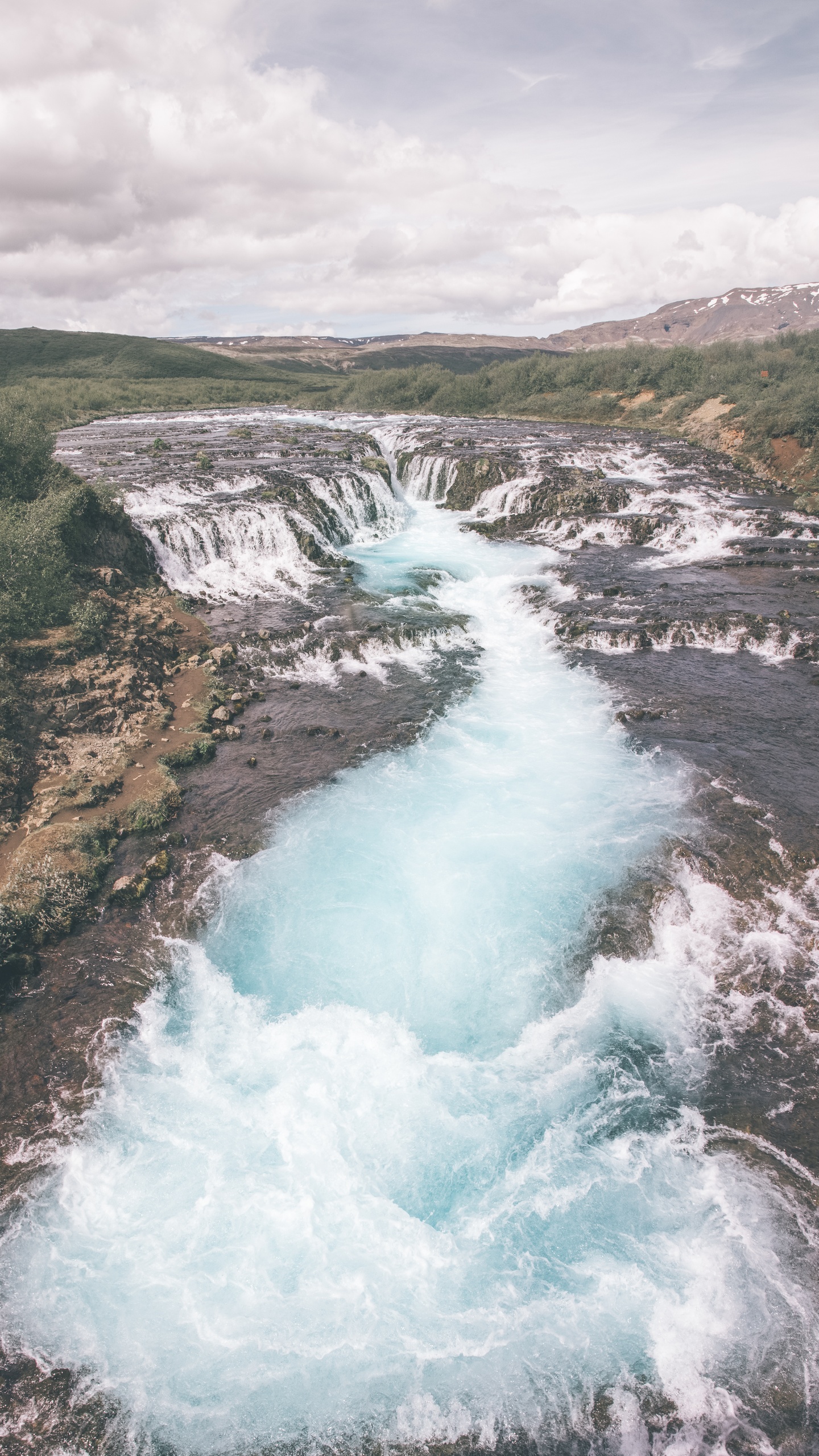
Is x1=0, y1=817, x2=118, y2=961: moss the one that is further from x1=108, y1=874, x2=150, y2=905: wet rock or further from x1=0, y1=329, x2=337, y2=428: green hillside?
x1=0, y1=329, x2=337, y2=428: green hillside

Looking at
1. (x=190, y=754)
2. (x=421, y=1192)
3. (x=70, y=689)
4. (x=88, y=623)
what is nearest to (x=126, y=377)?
(x=88, y=623)

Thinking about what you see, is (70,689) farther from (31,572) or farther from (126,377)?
(126,377)

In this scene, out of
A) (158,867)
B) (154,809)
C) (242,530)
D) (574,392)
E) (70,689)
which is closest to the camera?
(158,867)

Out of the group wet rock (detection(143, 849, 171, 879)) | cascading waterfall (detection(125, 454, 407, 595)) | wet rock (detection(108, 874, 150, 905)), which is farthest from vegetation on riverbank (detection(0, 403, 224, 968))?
cascading waterfall (detection(125, 454, 407, 595))

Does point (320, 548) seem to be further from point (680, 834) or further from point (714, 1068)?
point (714, 1068)

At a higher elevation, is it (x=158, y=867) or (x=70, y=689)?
(x=70, y=689)

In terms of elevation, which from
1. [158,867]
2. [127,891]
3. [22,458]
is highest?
[22,458]

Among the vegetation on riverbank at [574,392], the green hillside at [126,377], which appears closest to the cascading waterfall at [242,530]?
the vegetation on riverbank at [574,392]

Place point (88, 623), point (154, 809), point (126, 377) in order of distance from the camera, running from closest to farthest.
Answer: point (154, 809) < point (88, 623) < point (126, 377)
